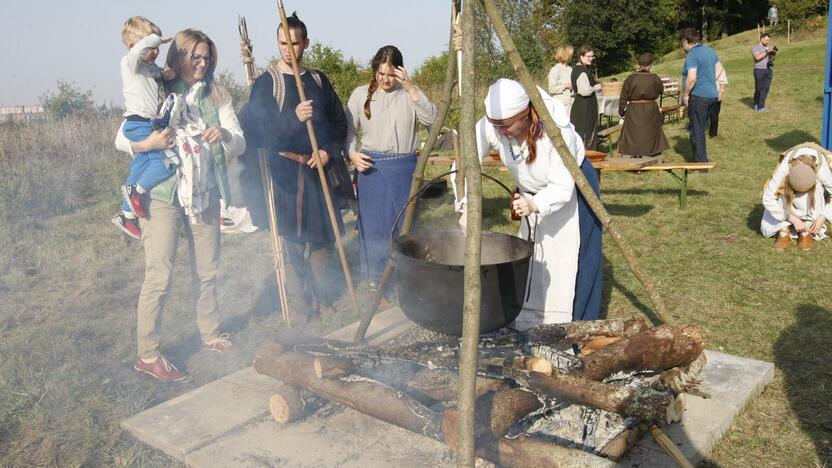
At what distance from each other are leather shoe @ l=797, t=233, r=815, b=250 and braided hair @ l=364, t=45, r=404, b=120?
4.36 m

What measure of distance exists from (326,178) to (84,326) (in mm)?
2179

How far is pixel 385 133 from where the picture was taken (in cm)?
473

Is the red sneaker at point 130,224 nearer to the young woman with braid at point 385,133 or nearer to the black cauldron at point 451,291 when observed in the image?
the black cauldron at point 451,291

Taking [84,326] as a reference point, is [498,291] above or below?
above

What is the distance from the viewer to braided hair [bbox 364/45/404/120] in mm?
4605

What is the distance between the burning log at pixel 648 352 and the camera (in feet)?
9.11

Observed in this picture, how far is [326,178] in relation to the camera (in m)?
4.59

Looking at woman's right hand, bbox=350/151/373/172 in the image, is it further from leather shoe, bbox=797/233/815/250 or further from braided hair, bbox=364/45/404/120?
leather shoe, bbox=797/233/815/250

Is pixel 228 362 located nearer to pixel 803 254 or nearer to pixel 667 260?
pixel 667 260

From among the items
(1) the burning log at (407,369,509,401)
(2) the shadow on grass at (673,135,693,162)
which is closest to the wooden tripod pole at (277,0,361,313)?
(1) the burning log at (407,369,509,401)

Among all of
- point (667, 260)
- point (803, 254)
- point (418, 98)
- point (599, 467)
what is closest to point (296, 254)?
point (418, 98)

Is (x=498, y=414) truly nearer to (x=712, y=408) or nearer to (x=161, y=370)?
(x=712, y=408)

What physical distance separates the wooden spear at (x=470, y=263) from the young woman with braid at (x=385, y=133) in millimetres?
2288

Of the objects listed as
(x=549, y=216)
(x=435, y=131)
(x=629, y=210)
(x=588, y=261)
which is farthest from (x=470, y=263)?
(x=629, y=210)
